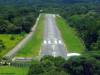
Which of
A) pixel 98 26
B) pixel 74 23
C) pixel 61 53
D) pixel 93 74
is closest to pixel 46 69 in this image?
pixel 93 74

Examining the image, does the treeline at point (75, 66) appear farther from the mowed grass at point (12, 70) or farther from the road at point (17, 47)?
the road at point (17, 47)

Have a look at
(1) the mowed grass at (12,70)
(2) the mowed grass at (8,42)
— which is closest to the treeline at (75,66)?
(1) the mowed grass at (12,70)

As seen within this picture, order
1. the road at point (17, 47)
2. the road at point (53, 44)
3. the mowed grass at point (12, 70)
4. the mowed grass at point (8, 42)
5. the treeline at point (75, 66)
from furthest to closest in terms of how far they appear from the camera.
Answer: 1. the mowed grass at point (8, 42)
2. the road at point (53, 44)
3. the road at point (17, 47)
4. the mowed grass at point (12, 70)
5. the treeline at point (75, 66)

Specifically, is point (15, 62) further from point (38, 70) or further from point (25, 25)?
point (25, 25)

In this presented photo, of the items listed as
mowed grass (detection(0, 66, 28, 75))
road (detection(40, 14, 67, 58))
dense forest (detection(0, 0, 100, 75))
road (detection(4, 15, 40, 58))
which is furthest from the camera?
road (detection(40, 14, 67, 58))

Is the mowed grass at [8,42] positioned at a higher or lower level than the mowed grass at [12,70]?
higher

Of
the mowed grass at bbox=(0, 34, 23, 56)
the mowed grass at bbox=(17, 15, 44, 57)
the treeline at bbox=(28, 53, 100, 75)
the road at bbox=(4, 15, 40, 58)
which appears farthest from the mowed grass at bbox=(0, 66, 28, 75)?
the mowed grass at bbox=(17, 15, 44, 57)

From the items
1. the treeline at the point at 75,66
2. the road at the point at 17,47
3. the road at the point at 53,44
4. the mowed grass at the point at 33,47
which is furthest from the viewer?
the road at the point at 53,44

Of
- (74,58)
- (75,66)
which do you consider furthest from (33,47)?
(75,66)

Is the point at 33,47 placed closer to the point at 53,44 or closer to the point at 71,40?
the point at 53,44

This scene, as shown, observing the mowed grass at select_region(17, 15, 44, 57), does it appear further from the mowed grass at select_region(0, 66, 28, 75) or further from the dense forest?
the mowed grass at select_region(0, 66, 28, 75)

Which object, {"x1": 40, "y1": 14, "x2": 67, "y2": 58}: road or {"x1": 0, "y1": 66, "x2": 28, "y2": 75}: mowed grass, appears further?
{"x1": 40, "y1": 14, "x2": 67, "y2": 58}: road

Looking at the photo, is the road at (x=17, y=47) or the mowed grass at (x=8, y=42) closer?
the road at (x=17, y=47)
